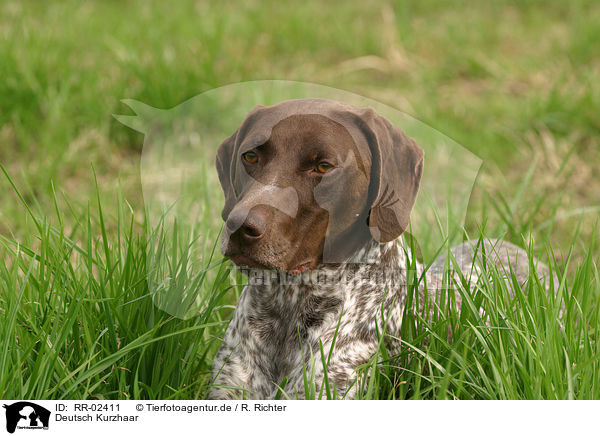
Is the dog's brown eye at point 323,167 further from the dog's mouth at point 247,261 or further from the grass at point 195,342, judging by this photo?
the grass at point 195,342

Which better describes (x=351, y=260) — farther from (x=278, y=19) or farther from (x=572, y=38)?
(x=572, y=38)

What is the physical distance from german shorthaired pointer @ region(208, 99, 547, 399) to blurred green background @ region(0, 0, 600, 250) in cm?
161

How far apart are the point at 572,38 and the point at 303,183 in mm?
6889

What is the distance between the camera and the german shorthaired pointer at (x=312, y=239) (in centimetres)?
260

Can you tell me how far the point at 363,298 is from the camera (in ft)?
9.71

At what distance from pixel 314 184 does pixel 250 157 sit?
0.90 feet

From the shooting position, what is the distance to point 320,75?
7.30 m

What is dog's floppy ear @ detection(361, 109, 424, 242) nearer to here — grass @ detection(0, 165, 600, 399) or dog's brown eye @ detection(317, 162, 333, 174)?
dog's brown eye @ detection(317, 162, 333, 174)
